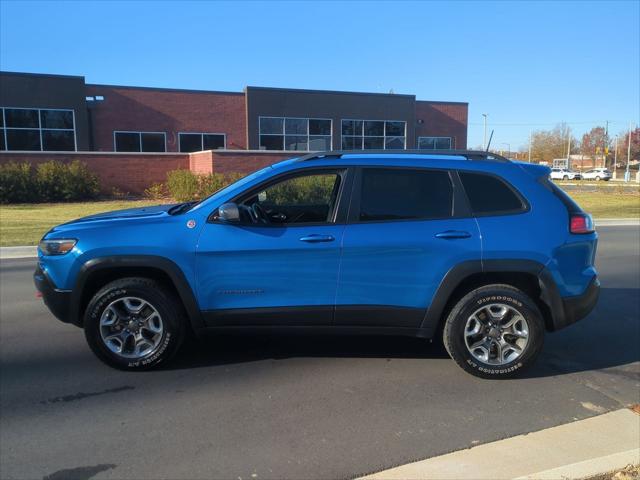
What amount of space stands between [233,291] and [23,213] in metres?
15.8

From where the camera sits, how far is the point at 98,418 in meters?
3.74

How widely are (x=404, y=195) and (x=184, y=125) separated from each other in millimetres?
27745

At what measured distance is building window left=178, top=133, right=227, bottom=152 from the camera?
30406 millimetres

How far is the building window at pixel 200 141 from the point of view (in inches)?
1197

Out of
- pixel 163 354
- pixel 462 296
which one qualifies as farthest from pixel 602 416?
pixel 163 354

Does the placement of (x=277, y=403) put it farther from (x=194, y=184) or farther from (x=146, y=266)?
(x=194, y=184)

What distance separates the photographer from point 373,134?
3409 centimetres

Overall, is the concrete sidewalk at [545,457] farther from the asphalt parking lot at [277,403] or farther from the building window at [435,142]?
the building window at [435,142]

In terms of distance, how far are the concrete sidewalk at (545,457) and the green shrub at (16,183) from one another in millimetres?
21172

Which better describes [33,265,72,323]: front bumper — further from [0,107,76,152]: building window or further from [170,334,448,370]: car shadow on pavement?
[0,107,76,152]: building window

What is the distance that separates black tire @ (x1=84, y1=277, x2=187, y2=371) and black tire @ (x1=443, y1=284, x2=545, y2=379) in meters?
2.22

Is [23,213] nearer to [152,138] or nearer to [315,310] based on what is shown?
[152,138]

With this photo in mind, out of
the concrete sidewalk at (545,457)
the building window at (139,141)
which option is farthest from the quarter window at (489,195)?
the building window at (139,141)

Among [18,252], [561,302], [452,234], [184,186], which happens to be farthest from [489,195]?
[184,186]
